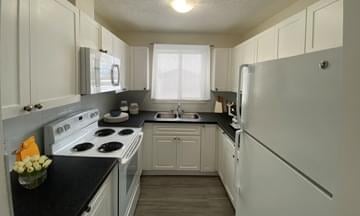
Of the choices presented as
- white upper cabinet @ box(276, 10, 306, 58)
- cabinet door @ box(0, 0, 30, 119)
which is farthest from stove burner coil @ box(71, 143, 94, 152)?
white upper cabinet @ box(276, 10, 306, 58)

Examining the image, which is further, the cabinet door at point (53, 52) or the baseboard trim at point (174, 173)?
the baseboard trim at point (174, 173)

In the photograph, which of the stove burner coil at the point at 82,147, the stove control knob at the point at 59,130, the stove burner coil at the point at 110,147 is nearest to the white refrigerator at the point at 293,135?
the stove burner coil at the point at 110,147

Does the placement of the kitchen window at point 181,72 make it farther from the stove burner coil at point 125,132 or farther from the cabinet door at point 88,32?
the cabinet door at point 88,32

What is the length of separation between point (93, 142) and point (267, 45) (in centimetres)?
200

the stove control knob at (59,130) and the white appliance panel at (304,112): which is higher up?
the white appliance panel at (304,112)

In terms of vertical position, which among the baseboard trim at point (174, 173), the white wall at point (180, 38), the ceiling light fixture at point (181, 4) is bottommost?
the baseboard trim at point (174, 173)

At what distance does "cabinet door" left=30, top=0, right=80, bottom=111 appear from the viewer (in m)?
1.27

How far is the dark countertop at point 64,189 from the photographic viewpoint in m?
1.13

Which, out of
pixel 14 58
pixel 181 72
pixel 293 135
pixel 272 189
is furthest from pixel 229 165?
pixel 14 58

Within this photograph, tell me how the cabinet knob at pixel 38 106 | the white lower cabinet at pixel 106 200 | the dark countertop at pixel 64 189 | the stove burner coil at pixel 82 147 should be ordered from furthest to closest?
the stove burner coil at pixel 82 147, the white lower cabinet at pixel 106 200, the cabinet knob at pixel 38 106, the dark countertop at pixel 64 189

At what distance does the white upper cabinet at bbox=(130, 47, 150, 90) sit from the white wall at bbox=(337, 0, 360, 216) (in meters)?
3.53

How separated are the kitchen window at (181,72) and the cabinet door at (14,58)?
3.19 m

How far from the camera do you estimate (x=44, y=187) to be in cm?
136

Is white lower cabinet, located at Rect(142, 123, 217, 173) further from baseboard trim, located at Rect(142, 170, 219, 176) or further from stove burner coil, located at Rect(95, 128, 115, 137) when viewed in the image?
stove burner coil, located at Rect(95, 128, 115, 137)
